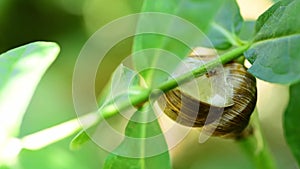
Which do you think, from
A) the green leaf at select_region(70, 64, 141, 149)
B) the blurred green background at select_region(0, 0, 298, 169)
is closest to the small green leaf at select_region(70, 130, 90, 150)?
the green leaf at select_region(70, 64, 141, 149)

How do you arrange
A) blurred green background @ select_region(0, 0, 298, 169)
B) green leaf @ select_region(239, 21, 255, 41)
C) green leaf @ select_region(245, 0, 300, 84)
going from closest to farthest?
green leaf @ select_region(245, 0, 300, 84) → green leaf @ select_region(239, 21, 255, 41) → blurred green background @ select_region(0, 0, 298, 169)

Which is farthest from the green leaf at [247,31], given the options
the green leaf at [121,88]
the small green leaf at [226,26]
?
the green leaf at [121,88]

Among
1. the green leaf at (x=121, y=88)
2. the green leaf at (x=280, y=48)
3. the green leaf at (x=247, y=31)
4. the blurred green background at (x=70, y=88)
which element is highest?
the green leaf at (x=280, y=48)

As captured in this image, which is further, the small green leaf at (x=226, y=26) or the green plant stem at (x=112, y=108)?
the small green leaf at (x=226, y=26)

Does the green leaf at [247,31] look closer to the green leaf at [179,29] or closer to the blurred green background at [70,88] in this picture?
the green leaf at [179,29]

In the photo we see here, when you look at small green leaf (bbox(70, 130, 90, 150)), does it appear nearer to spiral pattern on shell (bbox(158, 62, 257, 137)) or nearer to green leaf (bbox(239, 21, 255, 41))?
spiral pattern on shell (bbox(158, 62, 257, 137))

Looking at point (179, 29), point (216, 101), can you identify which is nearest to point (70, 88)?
point (179, 29)
